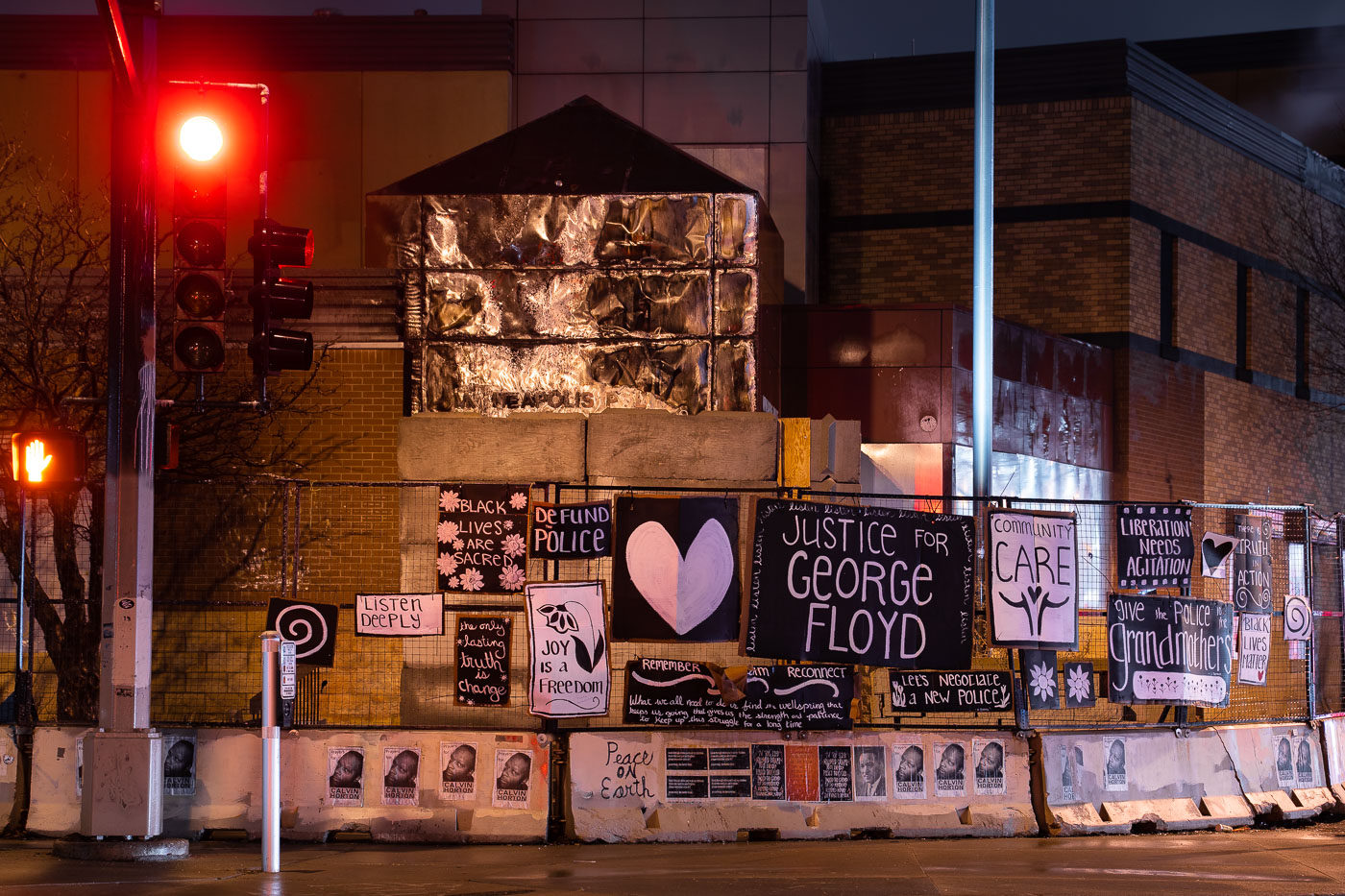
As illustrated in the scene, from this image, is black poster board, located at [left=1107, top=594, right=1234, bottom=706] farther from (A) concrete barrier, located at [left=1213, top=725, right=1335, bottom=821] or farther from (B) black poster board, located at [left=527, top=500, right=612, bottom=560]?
(B) black poster board, located at [left=527, top=500, right=612, bottom=560]

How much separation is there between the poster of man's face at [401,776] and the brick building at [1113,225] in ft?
43.1

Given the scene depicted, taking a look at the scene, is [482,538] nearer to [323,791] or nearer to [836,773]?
[323,791]

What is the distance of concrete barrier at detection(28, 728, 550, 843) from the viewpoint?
1006 centimetres

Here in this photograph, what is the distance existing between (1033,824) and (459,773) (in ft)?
14.3

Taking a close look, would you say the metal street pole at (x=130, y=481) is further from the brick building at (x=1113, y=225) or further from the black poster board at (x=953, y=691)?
the brick building at (x=1113, y=225)

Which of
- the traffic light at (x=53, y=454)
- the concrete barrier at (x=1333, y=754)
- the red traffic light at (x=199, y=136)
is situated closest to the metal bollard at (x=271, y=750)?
the traffic light at (x=53, y=454)

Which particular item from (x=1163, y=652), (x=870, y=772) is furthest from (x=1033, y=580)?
(x=870, y=772)

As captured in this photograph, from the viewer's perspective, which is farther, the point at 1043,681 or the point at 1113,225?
the point at 1113,225

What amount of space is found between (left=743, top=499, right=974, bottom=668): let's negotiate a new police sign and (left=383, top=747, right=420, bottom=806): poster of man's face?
266 cm

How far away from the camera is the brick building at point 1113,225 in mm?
21656

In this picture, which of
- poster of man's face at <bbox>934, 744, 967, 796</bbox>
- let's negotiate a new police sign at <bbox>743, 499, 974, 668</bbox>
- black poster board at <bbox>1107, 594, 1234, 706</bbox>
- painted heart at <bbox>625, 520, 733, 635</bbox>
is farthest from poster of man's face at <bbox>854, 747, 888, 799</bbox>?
black poster board at <bbox>1107, 594, 1234, 706</bbox>

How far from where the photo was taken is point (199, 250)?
9461 millimetres

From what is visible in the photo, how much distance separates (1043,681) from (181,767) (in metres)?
6.71

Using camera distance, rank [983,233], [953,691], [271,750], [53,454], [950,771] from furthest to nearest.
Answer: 1. [983,233]
2. [953,691]
3. [950,771]
4. [53,454]
5. [271,750]
